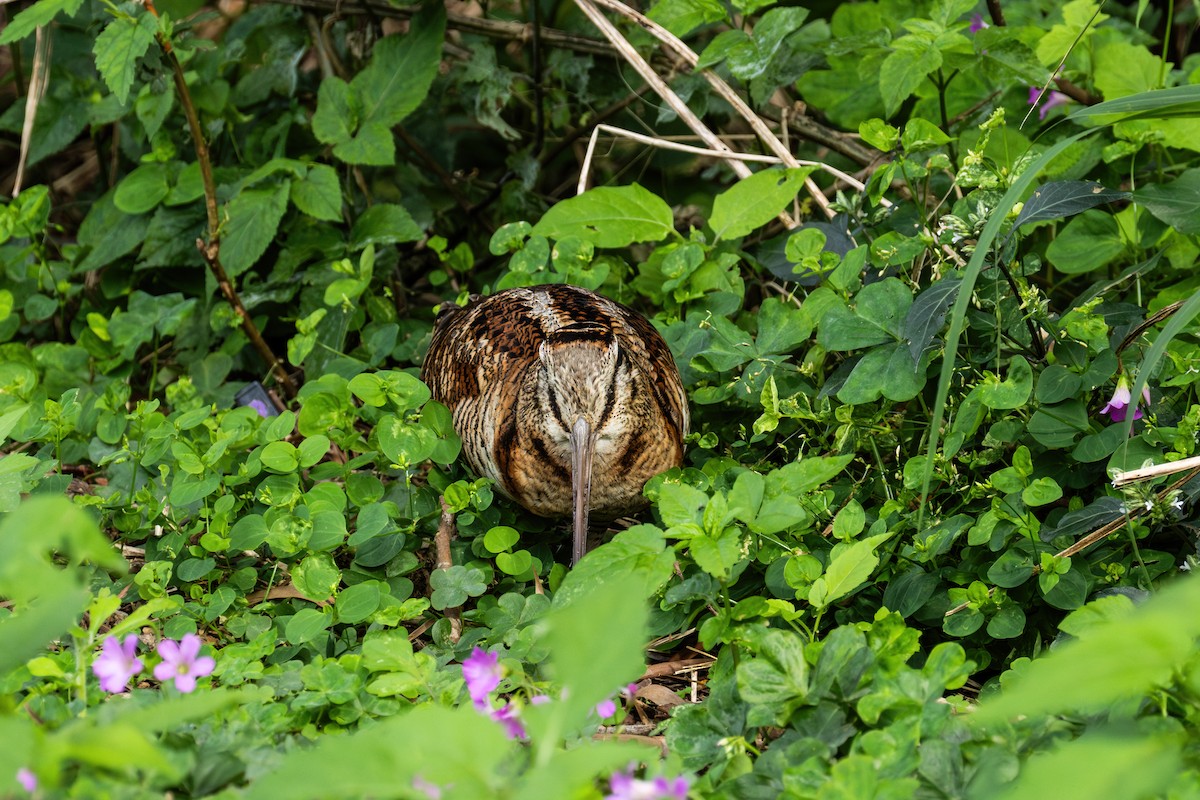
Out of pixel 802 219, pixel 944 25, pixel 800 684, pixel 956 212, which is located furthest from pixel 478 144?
pixel 800 684

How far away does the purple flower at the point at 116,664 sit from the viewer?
1.86 metres

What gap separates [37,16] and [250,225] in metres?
0.91

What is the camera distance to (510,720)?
6.30 ft

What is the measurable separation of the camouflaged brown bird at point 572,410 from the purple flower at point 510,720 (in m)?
0.95

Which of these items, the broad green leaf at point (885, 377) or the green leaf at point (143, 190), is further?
the green leaf at point (143, 190)

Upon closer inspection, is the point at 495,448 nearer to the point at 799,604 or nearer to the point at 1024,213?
the point at 799,604

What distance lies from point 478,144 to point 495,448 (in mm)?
2222

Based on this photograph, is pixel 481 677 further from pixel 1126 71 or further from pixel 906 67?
pixel 1126 71

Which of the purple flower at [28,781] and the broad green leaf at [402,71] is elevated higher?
the broad green leaf at [402,71]

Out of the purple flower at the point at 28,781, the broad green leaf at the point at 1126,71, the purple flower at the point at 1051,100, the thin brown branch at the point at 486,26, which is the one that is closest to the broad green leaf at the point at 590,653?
the purple flower at the point at 28,781

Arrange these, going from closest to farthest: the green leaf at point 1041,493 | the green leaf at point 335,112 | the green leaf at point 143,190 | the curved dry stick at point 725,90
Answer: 1. the green leaf at point 1041,493
2. the curved dry stick at point 725,90
3. the green leaf at point 335,112
4. the green leaf at point 143,190

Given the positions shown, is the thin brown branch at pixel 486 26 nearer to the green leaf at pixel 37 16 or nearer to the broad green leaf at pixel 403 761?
the green leaf at pixel 37 16

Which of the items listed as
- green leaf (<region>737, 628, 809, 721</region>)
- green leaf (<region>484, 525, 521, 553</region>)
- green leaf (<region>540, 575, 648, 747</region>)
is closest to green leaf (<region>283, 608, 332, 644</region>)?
green leaf (<region>484, 525, 521, 553</region>)

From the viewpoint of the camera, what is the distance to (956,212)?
9.87ft
